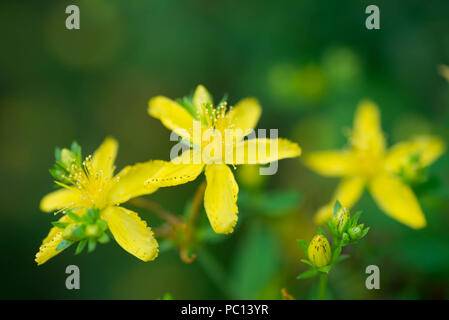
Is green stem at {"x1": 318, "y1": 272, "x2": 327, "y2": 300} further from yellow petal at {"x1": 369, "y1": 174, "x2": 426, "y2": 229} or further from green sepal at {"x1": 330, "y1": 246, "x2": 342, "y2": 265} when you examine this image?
yellow petal at {"x1": 369, "y1": 174, "x2": 426, "y2": 229}

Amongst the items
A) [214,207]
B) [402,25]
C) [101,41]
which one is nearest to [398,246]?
[214,207]

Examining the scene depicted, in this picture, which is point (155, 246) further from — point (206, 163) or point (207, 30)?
point (207, 30)

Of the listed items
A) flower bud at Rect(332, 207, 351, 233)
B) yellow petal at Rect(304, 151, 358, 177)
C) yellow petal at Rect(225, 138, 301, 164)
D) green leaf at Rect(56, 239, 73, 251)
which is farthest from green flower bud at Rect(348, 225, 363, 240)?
green leaf at Rect(56, 239, 73, 251)

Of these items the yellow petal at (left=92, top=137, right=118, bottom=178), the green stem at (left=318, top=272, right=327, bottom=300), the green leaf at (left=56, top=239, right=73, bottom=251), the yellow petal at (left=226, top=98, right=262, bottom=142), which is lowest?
the green stem at (left=318, top=272, right=327, bottom=300)

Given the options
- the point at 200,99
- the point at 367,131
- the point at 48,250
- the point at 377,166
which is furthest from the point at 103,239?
the point at 367,131

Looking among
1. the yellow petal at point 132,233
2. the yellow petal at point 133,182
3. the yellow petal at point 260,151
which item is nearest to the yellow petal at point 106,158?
the yellow petal at point 133,182

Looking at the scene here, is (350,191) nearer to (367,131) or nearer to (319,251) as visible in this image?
(367,131)

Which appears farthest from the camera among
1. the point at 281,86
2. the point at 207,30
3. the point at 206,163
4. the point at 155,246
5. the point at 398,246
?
the point at 207,30

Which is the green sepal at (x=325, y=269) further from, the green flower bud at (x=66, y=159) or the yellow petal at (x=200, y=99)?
the green flower bud at (x=66, y=159)
